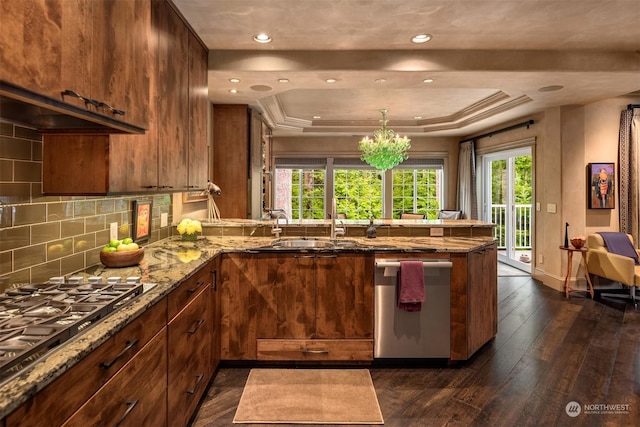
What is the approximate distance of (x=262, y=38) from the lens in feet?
10.1

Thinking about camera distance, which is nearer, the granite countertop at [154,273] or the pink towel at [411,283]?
the granite countertop at [154,273]

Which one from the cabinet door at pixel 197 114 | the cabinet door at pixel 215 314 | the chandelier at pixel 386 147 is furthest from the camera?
the chandelier at pixel 386 147

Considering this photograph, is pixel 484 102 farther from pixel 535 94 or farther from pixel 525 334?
pixel 525 334

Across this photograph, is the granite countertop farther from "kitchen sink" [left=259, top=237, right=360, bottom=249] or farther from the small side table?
the small side table

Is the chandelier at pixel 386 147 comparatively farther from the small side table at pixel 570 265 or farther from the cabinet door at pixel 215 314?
the cabinet door at pixel 215 314

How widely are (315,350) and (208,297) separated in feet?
2.92

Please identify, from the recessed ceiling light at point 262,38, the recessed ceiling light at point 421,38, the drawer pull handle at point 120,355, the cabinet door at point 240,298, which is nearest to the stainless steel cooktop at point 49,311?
the drawer pull handle at point 120,355

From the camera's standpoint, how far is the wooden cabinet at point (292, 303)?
8.83ft

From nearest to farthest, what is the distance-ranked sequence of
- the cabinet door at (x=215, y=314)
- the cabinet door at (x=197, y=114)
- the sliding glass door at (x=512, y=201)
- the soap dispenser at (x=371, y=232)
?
the cabinet door at (x=215, y=314) < the cabinet door at (x=197, y=114) < the soap dispenser at (x=371, y=232) < the sliding glass door at (x=512, y=201)

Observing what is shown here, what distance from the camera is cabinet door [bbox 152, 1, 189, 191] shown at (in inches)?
89.3

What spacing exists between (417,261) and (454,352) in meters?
0.75

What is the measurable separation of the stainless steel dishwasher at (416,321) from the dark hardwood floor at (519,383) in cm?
15

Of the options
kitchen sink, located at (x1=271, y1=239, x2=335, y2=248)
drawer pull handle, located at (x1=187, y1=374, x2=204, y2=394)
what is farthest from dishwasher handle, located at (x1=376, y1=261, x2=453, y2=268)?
drawer pull handle, located at (x1=187, y1=374, x2=204, y2=394)

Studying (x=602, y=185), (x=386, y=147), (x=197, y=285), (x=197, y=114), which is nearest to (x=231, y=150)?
(x=197, y=114)
